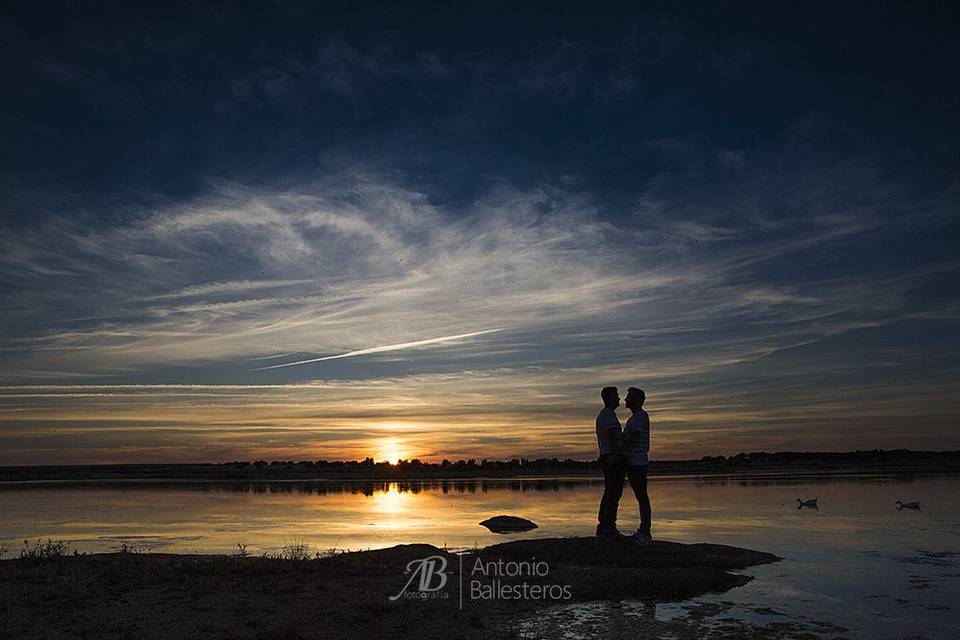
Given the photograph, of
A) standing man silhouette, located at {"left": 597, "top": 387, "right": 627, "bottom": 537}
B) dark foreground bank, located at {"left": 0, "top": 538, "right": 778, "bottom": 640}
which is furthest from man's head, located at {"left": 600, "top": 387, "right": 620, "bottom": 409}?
dark foreground bank, located at {"left": 0, "top": 538, "right": 778, "bottom": 640}

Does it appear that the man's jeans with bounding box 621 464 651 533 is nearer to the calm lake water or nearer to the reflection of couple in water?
the reflection of couple in water

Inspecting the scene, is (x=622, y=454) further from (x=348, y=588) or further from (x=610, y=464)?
(x=348, y=588)

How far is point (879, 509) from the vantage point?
25.2m

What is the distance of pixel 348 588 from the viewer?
10.7 meters

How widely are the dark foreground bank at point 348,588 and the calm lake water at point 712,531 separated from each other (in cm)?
84

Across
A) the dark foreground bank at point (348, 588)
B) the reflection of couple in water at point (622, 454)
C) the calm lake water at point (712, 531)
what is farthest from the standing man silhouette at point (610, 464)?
the calm lake water at point (712, 531)

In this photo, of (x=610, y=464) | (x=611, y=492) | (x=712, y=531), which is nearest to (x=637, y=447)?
(x=610, y=464)

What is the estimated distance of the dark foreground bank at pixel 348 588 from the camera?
860cm

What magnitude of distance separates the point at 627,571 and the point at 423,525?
42.0 feet

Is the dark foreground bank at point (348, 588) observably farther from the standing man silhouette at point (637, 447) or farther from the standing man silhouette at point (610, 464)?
the standing man silhouette at point (637, 447)

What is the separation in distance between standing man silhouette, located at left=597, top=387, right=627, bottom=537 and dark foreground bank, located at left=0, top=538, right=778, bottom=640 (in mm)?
830

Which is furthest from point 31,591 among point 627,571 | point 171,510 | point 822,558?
point 171,510

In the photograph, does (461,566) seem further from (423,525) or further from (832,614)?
(423,525)

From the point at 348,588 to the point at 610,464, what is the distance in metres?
6.19
